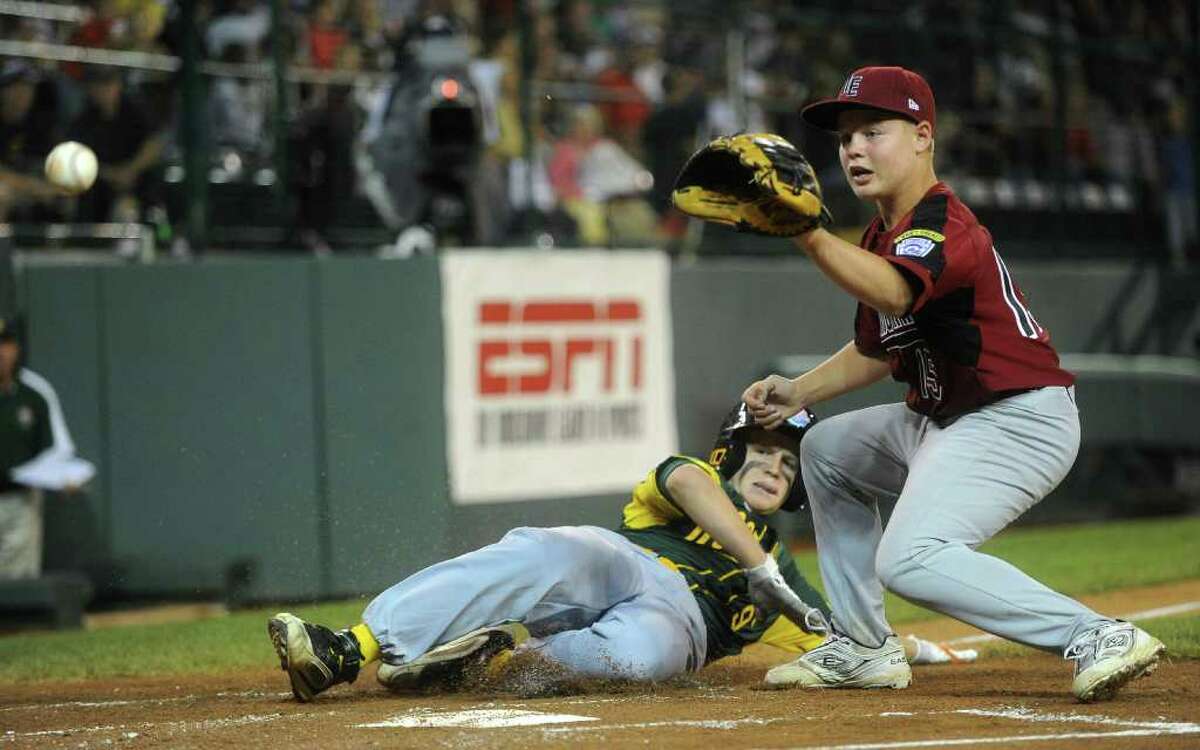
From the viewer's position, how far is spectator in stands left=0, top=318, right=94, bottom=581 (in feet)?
30.5

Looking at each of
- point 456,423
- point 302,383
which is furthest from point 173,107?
point 456,423

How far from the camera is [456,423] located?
10.2m

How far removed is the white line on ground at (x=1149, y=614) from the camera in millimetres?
7105

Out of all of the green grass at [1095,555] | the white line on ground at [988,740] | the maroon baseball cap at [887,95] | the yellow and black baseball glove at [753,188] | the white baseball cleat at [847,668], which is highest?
the maroon baseball cap at [887,95]

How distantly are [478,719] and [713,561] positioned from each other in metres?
1.20

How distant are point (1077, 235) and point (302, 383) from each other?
777 cm

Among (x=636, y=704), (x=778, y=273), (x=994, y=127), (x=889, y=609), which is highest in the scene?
(x=994, y=127)

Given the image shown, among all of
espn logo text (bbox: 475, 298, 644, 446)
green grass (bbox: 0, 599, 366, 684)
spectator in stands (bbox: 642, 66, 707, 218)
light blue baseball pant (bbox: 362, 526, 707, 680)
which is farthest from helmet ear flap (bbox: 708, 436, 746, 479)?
spectator in stands (bbox: 642, 66, 707, 218)

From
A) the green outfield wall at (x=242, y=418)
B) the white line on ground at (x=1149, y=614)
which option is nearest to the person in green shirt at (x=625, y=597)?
the white line on ground at (x=1149, y=614)

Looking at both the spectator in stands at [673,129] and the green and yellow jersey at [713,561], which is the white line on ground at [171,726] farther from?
the spectator in stands at [673,129]

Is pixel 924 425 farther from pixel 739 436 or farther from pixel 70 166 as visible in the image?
pixel 70 166

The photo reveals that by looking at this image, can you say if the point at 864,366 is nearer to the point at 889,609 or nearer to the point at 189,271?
the point at 889,609

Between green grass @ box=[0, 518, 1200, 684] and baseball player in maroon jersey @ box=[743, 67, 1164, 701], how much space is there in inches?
60.6

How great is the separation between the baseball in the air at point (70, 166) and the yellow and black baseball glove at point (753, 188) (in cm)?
581
